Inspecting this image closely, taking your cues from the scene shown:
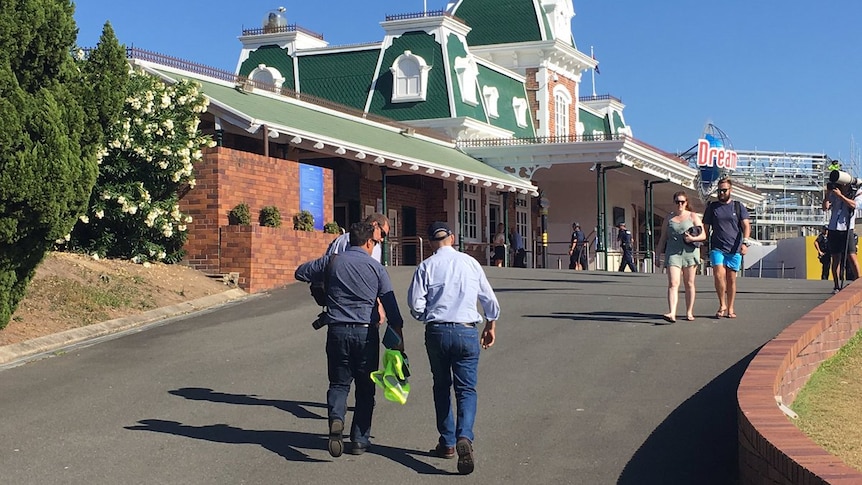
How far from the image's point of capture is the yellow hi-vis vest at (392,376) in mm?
7582

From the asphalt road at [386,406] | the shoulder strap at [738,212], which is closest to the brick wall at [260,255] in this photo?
the asphalt road at [386,406]

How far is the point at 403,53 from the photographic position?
33.4 meters

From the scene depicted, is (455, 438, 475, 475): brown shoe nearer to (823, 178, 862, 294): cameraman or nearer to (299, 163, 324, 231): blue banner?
(823, 178, 862, 294): cameraman

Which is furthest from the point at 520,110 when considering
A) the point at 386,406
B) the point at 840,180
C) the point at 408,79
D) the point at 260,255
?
the point at 386,406

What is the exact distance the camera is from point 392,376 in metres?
7.66

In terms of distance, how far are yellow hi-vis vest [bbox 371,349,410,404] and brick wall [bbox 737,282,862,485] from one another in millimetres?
2322

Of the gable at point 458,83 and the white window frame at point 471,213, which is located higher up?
the gable at point 458,83

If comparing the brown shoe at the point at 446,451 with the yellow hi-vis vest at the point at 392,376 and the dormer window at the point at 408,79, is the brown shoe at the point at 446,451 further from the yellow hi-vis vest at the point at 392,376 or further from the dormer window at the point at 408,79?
the dormer window at the point at 408,79

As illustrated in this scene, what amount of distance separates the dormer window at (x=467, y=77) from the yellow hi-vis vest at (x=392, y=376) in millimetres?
25981

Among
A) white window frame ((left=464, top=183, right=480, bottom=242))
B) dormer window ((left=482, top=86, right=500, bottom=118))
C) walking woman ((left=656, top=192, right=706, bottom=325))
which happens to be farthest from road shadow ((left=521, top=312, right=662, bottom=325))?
dormer window ((left=482, top=86, right=500, bottom=118))

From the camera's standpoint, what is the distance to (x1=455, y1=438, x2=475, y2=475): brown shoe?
7121 millimetres

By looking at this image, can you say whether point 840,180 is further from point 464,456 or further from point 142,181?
point 142,181

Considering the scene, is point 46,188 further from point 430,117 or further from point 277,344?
point 430,117

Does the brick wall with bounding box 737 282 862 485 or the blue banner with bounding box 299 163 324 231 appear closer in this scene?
the brick wall with bounding box 737 282 862 485
